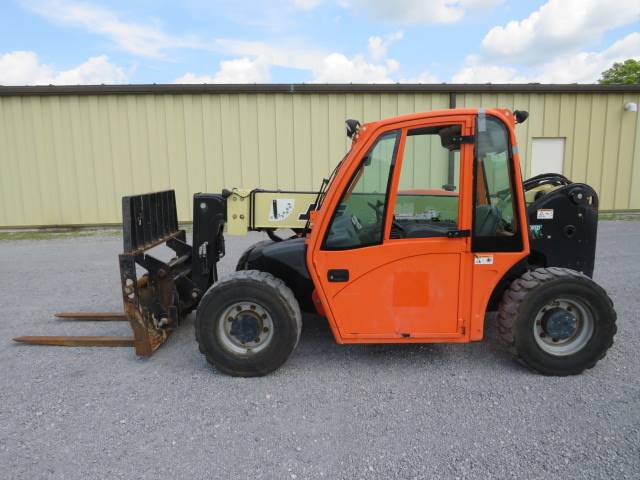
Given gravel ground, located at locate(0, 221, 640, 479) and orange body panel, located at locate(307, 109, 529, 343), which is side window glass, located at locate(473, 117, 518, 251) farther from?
gravel ground, located at locate(0, 221, 640, 479)

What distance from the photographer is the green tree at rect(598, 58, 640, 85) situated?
119ft

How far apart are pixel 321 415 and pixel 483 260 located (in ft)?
5.35

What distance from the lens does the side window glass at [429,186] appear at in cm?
330

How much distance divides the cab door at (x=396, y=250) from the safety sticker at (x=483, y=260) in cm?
9

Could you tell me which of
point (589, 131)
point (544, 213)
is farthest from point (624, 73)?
point (544, 213)

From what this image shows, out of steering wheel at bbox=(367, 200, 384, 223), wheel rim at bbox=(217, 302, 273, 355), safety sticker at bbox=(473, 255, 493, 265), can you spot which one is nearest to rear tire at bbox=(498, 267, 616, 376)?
safety sticker at bbox=(473, 255, 493, 265)

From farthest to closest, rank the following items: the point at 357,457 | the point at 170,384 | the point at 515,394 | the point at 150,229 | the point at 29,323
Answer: the point at 29,323 → the point at 150,229 → the point at 170,384 → the point at 515,394 → the point at 357,457

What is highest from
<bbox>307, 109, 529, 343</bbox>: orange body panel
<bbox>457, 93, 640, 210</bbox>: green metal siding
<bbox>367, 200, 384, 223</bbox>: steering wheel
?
<bbox>457, 93, 640, 210</bbox>: green metal siding

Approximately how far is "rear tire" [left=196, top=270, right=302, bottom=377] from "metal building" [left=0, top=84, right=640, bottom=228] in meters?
8.96

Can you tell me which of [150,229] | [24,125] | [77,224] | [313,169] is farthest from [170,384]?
[24,125]

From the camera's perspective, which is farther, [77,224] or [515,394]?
[77,224]

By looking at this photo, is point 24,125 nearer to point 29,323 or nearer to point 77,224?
point 77,224

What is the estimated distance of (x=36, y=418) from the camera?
2.96m

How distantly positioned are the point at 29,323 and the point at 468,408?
4.57 metres
